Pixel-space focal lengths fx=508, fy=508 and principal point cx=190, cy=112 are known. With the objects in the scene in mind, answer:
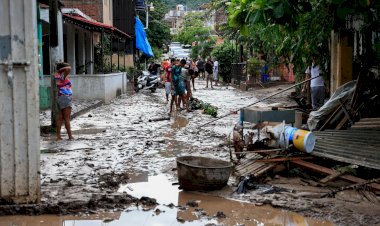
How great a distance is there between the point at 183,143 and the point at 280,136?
3.44 metres

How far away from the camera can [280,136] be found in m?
7.68

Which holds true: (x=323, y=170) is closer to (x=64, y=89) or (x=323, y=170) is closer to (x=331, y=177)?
(x=331, y=177)

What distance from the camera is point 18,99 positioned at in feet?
18.0

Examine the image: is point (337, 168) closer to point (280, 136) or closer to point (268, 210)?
point (280, 136)

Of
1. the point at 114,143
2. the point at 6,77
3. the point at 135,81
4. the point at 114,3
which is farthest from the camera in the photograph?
the point at 114,3

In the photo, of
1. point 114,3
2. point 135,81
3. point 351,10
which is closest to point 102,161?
point 351,10

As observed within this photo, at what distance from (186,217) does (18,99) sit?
7.44ft

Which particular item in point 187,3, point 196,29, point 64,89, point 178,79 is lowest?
point 64,89

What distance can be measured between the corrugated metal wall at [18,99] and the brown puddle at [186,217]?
0.45 meters

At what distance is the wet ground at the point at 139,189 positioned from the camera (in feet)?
18.7

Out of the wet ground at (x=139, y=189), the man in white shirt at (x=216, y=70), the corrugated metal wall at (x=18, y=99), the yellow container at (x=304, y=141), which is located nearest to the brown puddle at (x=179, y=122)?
the wet ground at (x=139, y=189)

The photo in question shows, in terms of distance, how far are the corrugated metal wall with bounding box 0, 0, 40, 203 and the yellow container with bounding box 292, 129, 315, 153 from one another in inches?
149

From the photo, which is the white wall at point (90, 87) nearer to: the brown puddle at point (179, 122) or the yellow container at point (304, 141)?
the brown puddle at point (179, 122)

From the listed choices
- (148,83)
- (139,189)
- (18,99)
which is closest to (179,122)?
(139,189)
